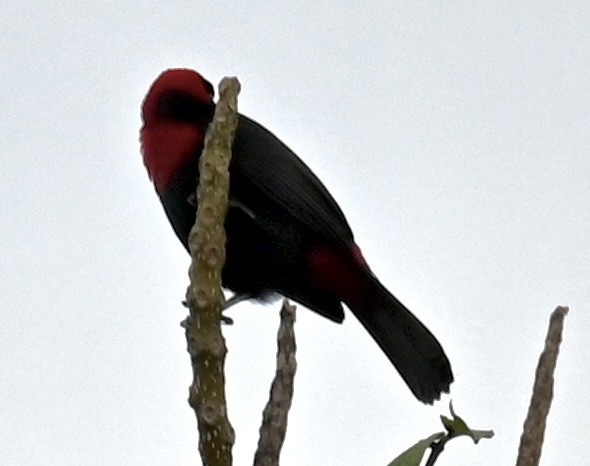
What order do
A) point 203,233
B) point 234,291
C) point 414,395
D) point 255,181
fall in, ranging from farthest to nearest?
1. point 234,291
2. point 255,181
3. point 414,395
4. point 203,233

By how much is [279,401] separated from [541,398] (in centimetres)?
39

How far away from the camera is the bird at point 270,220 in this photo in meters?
2.89

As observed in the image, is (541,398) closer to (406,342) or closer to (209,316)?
(209,316)

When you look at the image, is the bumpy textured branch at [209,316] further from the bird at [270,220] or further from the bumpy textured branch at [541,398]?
the bird at [270,220]

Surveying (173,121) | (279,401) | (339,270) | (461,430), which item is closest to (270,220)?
(339,270)

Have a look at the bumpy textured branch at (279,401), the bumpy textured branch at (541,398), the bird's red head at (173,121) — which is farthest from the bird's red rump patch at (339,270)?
the bumpy textured branch at (541,398)

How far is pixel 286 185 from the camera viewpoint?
9.61 ft

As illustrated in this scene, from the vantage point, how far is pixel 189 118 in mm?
2979

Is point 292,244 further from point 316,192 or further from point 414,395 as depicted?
point 414,395

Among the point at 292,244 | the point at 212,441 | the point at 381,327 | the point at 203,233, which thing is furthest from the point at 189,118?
the point at 212,441

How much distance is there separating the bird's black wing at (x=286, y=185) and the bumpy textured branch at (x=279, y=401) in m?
1.12

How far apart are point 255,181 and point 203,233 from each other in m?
1.55

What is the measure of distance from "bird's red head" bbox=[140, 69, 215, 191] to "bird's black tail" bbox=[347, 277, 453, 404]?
0.63 m

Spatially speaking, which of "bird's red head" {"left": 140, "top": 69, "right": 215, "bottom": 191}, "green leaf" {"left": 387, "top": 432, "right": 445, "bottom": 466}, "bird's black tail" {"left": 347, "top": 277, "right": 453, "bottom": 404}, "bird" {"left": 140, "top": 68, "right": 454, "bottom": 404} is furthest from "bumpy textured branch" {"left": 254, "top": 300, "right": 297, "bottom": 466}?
"bird's red head" {"left": 140, "top": 69, "right": 215, "bottom": 191}
